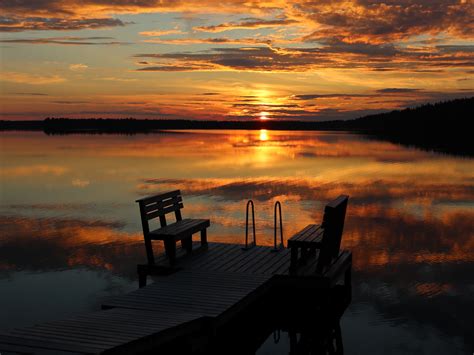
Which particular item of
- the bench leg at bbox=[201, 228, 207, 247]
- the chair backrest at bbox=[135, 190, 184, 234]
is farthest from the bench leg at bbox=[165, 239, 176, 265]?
the bench leg at bbox=[201, 228, 207, 247]

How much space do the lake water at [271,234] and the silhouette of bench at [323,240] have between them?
1.18m

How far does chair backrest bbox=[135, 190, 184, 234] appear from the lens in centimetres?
1242

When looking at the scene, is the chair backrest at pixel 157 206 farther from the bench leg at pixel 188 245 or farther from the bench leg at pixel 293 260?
the bench leg at pixel 293 260

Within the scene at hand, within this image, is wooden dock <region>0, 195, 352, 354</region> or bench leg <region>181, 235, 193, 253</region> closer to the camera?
wooden dock <region>0, 195, 352, 354</region>

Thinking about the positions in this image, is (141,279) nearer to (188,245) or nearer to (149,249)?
(149,249)

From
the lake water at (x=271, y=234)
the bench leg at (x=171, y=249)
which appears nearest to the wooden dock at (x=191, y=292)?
the bench leg at (x=171, y=249)

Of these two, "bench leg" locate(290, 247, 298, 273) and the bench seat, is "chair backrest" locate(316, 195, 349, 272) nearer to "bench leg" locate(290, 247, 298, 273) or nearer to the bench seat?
the bench seat

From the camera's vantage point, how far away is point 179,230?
12695 mm

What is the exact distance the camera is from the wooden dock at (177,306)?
7.48m

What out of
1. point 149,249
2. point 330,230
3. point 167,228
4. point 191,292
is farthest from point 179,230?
point 330,230

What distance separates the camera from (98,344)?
735 cm

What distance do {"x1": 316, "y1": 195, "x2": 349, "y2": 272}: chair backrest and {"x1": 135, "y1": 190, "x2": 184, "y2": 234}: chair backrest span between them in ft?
11.6

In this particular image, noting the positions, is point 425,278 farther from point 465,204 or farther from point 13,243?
point 465,204

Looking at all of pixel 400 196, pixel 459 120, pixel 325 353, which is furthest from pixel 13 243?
pixel 459 120
